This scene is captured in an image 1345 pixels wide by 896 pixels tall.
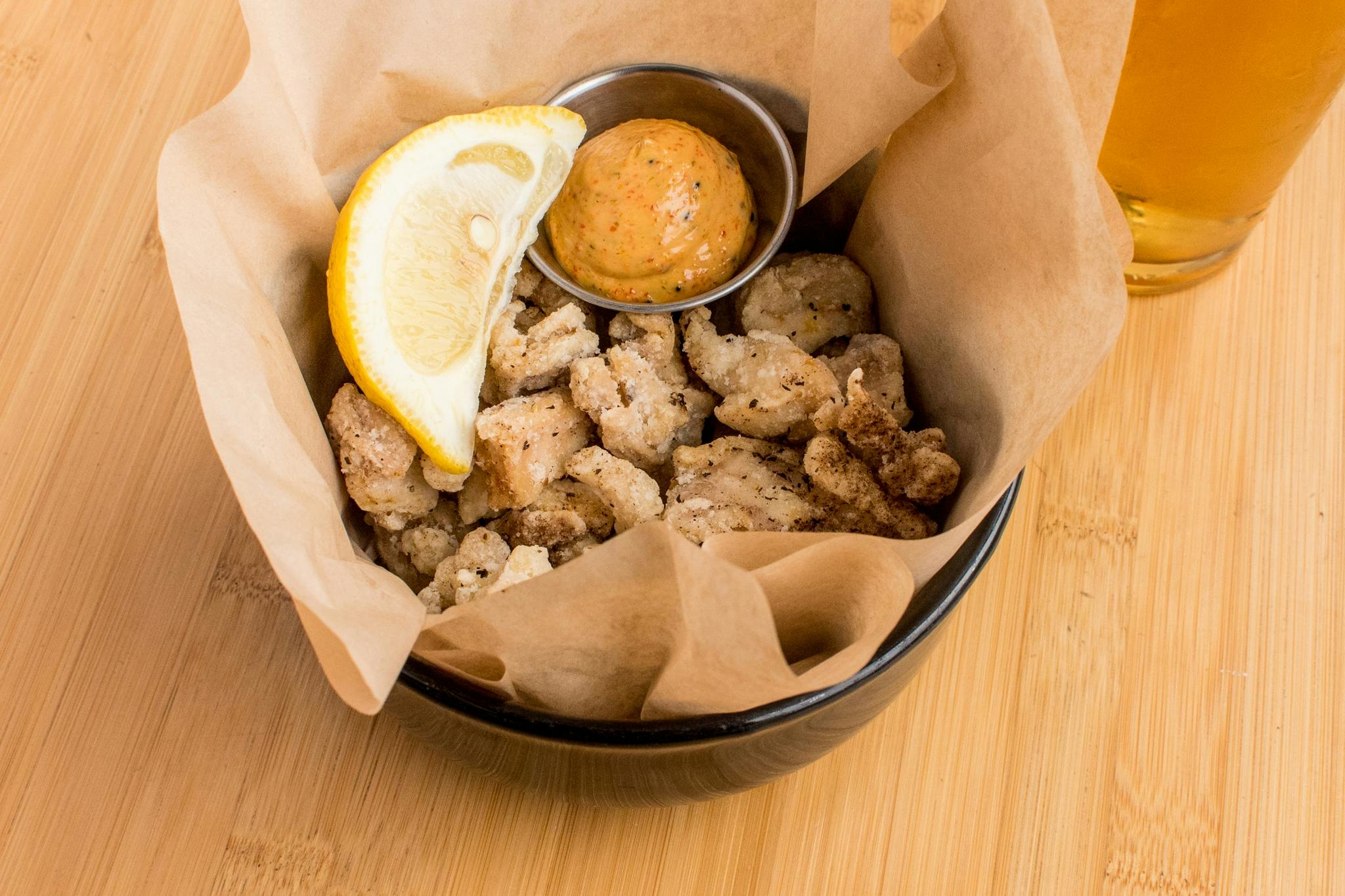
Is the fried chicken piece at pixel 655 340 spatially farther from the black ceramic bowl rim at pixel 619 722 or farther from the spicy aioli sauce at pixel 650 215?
the black ceramic bowl rim at pixel 619 722

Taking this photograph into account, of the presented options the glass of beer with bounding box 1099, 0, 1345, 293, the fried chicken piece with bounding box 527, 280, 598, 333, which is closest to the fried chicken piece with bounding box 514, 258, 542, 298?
the fried chicken piece with bounding box 527, 280, 598, 333

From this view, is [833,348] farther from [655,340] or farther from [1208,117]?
[1208,117]

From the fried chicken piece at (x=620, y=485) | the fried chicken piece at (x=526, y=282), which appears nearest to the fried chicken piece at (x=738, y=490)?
the fried chicken piece at (x=620, y=485)

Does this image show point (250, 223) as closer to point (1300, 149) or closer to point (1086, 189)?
point (1086, 189)

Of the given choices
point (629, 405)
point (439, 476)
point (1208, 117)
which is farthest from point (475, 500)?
point (1208, 117)

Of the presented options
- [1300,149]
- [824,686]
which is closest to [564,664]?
[824,686]
